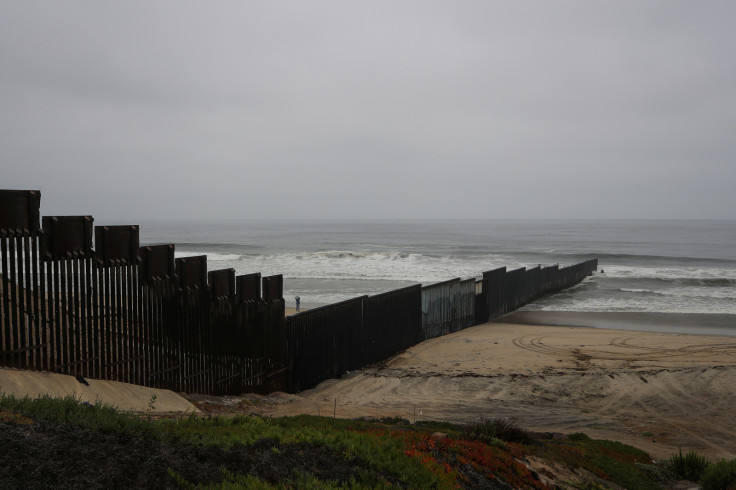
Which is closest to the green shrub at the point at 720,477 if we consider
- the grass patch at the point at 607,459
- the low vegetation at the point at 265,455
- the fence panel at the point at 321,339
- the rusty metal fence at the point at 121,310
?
the low vegetation at the point at 265,455

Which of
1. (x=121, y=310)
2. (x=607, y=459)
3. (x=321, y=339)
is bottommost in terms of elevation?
(x=607, y=459)

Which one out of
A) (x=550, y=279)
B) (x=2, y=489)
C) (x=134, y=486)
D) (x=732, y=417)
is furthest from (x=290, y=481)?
(x=550, y=279)

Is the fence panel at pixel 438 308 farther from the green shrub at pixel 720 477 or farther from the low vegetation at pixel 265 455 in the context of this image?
the green shrub at pixel 720 477

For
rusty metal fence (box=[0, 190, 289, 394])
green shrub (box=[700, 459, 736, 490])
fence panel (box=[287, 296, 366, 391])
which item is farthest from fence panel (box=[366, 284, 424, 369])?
green shrub (box=[700, 459, 736, 490])

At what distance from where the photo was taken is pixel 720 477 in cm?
732

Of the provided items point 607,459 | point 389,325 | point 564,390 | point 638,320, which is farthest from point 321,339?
point 638,320

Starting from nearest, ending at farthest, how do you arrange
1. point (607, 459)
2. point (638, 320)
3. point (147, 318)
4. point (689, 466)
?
point (607, 459), point (689, 466), point (147, 318), point (638, 320)

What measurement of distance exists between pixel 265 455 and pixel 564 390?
390 inches

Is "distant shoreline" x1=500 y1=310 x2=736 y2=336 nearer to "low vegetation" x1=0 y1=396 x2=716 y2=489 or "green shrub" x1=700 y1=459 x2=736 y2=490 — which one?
"green shrub" x1=700 y1=459 x2=736 y2=490

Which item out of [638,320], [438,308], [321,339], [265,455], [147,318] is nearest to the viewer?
[265,455]

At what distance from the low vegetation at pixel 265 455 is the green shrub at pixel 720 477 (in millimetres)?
48

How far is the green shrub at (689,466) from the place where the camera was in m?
8.21

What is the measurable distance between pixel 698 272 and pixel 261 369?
4415cm

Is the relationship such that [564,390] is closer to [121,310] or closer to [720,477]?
[720,477]
